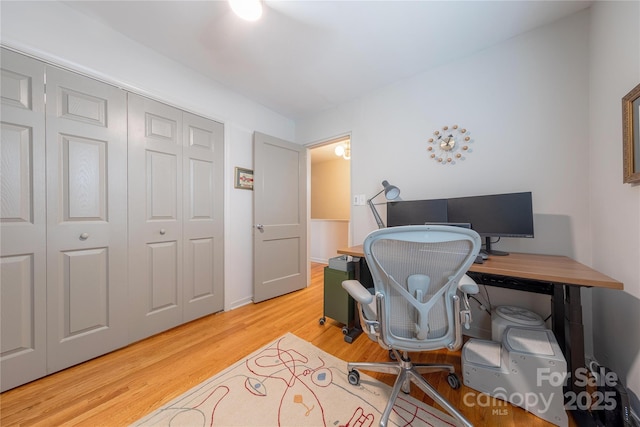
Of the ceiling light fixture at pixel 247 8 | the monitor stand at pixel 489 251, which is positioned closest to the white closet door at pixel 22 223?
the ceiling light fixture at pixel 247 8

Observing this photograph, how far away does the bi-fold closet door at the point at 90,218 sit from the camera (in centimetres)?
132

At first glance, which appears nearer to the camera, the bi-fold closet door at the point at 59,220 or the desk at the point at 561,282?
the desk at the point at 561,282

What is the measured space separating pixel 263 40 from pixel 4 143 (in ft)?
5.81

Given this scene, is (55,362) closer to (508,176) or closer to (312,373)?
(312,373)

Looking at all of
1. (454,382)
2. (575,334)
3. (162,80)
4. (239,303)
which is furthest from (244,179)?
(575,334)

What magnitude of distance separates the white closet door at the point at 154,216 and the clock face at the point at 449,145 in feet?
7.88

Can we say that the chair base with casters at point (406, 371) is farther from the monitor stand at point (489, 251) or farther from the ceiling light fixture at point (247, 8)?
the ceiling light fixture at point (247, 8)

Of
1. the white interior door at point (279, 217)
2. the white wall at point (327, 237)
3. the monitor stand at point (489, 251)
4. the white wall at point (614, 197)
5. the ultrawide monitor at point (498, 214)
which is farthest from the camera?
the white wall at point (327, 237)

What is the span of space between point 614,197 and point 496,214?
530 millimetres

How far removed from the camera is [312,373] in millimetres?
1442

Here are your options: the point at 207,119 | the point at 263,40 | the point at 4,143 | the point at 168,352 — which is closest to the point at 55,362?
the point at 168,352

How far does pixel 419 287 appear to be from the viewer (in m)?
1.04

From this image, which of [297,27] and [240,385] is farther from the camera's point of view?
[297,27]

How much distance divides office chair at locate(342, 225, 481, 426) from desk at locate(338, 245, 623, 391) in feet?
1.17
